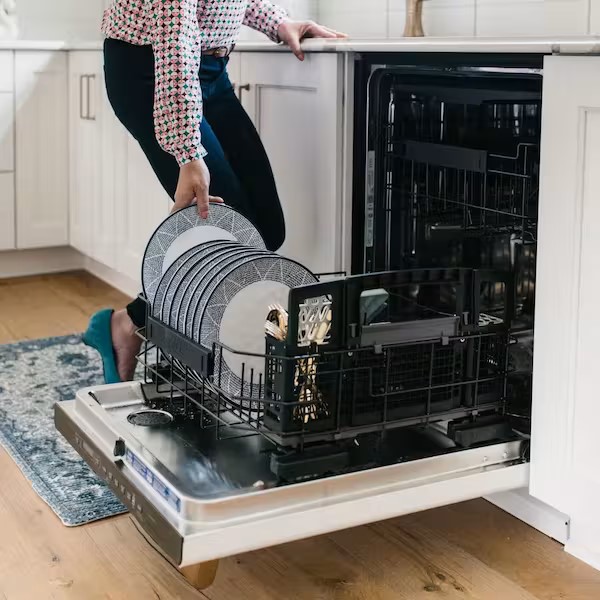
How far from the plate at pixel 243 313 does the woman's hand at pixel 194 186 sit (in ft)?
0.85

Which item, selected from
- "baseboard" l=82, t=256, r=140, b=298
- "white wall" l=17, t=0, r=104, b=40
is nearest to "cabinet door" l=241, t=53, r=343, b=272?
"baseboard" l=82, t=256, r=140, b=298

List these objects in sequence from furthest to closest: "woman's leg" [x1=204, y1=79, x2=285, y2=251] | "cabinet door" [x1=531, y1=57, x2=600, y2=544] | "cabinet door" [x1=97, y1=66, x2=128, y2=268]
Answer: "cabinet door" [x1=97, y1=66, x2=128, y2=268] < "woman's leg" [x1=204, y1=79, x2=285, y2=251] < "cabinet door" [x1=531, y1=57, x2=600, y2=544]

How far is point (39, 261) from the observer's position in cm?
386

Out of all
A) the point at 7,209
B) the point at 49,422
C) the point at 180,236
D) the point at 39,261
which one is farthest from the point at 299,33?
the point at 39,261

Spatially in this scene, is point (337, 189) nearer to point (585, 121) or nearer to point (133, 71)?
point (133, 71)

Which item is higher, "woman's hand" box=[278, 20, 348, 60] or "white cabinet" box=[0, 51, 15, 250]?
"woman's hand" box=[278, 20, 348, 60]

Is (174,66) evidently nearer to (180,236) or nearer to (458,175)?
(180,236)

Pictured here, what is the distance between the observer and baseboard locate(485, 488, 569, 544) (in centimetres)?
169

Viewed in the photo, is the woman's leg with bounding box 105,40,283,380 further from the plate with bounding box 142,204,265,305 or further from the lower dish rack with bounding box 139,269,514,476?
the lower dish rack with bounding box 139,269,514,476

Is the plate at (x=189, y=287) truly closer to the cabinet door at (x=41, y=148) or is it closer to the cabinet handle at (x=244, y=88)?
the cabinet handle at (x=244, y=88)

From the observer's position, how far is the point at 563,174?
1436mm

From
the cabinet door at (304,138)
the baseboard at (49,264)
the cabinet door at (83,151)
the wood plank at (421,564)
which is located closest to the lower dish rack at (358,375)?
the wood plank at (421,564)

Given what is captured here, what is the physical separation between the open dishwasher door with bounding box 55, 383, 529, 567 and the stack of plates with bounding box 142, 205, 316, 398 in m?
0.13

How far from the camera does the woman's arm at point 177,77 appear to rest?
1.79 m
